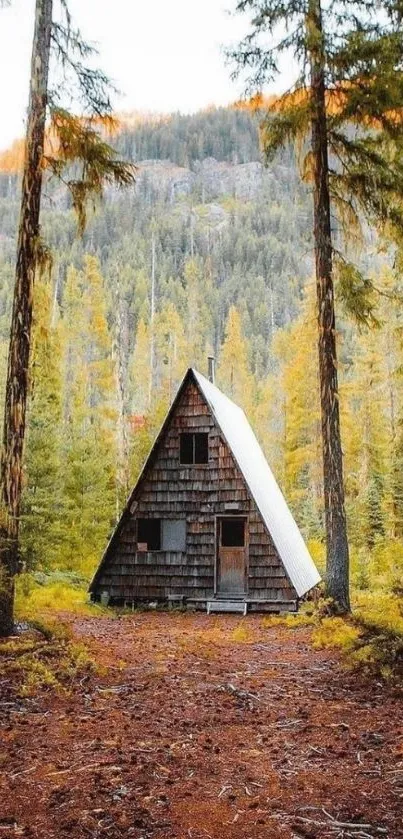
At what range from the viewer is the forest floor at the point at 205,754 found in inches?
150

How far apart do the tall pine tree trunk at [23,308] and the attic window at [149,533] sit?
907 centimetres

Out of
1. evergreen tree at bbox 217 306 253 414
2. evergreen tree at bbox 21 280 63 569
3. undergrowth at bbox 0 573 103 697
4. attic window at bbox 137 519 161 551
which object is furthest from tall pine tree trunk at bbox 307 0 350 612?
evergreen tree at bbox 217 306 253 414

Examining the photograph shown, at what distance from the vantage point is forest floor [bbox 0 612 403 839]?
382 centimetres

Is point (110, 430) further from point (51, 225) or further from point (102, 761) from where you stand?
point (51, 225)

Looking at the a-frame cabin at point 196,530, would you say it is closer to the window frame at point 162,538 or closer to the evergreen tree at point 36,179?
the window frame at point 162,538

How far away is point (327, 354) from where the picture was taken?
40.2 feet

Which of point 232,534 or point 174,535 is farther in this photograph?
point 232,534

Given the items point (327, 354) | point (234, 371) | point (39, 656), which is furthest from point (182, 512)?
point (234, 371)

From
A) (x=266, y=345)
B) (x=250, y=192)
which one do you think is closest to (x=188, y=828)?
(x=266, y=345)

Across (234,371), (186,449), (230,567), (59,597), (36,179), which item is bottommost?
(59,597)

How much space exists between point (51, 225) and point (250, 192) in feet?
271

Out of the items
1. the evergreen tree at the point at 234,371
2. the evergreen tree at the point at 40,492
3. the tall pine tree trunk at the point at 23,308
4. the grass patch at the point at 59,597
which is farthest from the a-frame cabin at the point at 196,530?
the evergreen tree at the point at 234,371

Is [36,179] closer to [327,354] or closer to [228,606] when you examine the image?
[327,354]

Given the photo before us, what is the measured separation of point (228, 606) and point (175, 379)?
41936 mm
